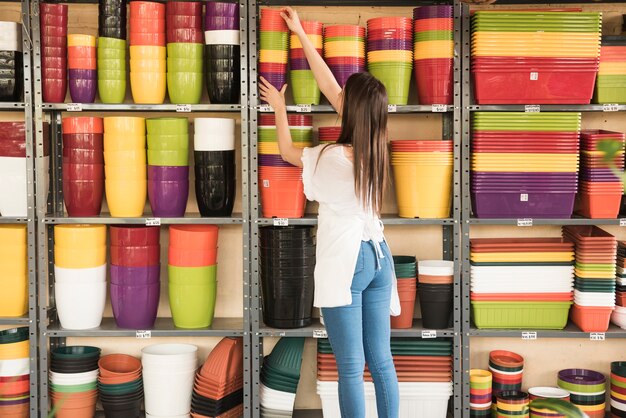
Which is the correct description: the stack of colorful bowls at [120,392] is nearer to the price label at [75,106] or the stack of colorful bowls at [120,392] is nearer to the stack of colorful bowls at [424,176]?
the price label at [75,106]

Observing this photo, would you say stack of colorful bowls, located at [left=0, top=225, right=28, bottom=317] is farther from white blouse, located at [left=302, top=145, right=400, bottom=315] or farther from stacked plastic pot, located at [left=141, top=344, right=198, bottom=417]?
white blouse, located at [left=302, top=145, right=400, bottom=315]

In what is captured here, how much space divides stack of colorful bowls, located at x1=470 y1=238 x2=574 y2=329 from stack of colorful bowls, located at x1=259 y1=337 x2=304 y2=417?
99cm

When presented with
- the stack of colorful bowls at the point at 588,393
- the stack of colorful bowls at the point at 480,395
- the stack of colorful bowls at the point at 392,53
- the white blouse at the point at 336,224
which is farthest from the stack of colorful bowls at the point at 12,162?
the stack of colorful bowls at the point at 588,393

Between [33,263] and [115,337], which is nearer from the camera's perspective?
[33,263]

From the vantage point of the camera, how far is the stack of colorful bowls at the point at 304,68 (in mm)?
3834

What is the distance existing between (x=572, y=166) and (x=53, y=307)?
9.46ft

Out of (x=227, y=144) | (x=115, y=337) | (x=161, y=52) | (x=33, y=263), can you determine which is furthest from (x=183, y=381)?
(x=161, y=52)

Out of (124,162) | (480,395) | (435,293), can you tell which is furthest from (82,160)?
(480,395)

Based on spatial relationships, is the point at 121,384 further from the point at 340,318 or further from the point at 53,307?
the point at 340,318

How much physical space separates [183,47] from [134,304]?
1.35 meters

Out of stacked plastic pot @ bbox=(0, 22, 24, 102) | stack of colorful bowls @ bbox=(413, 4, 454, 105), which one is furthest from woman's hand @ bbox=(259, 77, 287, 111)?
stacked plastic pot @ bbox=(0, 22, 24, 102)

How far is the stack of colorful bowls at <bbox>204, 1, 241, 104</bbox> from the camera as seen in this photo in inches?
151

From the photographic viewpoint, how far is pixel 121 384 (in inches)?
156

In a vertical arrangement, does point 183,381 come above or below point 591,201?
below
